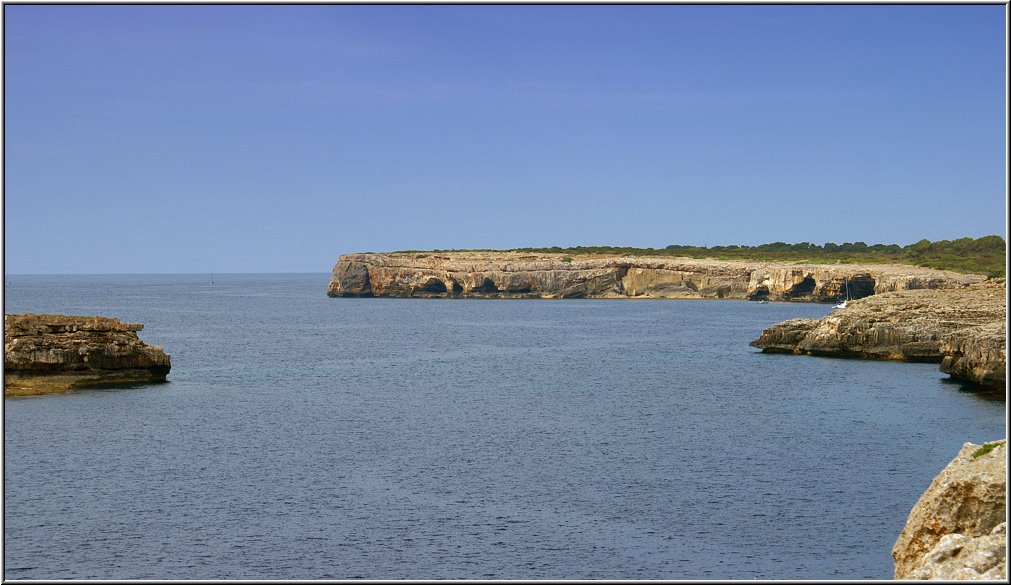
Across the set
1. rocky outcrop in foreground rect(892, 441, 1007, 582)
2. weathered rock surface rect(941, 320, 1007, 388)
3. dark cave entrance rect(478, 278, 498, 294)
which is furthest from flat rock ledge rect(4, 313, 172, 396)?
dark cave entrance rect(478, 278, 498, 294)

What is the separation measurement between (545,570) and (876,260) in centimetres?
15272

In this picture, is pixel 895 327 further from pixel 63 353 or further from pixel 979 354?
pixel 63 353

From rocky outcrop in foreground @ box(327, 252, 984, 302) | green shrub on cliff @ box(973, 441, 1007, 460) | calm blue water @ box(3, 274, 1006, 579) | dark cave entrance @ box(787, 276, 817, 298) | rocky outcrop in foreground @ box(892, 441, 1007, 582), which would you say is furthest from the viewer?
rocky outcrop in foreground @ box(327, 252, 984, 302)

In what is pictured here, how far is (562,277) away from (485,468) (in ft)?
444

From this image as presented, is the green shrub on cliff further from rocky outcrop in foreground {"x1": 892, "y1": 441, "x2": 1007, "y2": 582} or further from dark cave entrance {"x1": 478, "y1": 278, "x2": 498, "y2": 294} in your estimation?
dark cave entrance {"x1": 478, "y1": 278, "x2": 498, "y2": 294}

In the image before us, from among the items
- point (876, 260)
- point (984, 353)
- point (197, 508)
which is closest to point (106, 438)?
point (197, 508)

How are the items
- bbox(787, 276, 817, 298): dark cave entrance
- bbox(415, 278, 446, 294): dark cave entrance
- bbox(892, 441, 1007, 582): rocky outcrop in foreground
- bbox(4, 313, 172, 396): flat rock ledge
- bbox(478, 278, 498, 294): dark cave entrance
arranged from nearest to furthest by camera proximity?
bbox(892, 441, 1007, 582): rocky outcrop in foreground, bbox(4, 313, 172, 396): flat rock ledge, bbox(787, 276, 817, 298): dark cave entrance, bbox(478, 278, 498, 294): dark cave entrance, bbox(415, 278, 446, 294): dark cave entrance

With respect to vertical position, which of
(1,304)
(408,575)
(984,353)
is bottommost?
(408,575)

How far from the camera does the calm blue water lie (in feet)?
85.4

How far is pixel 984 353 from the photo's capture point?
176 feet

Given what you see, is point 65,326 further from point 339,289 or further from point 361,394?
point 339,289

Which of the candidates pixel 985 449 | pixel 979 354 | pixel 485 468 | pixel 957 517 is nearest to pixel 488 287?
pixel 979 354

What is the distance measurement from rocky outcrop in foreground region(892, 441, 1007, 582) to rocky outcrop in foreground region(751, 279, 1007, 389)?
43647mm

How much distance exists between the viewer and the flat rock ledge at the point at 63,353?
52250mm
